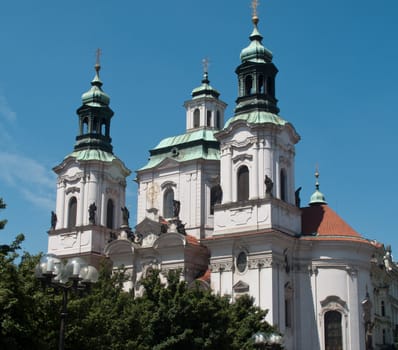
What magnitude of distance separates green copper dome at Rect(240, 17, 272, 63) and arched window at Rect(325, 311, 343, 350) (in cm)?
1778

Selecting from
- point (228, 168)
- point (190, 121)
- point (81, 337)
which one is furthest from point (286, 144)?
point (81, 337)

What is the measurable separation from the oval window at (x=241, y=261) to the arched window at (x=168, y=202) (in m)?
10.6

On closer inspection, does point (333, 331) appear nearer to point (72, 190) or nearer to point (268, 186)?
point (268, 186)

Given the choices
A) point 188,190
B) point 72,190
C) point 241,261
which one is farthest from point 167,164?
point 241,261

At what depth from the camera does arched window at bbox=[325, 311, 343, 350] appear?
149 feet

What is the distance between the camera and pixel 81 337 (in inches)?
962

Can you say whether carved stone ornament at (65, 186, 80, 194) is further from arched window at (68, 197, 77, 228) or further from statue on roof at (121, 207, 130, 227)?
statue on roof at (121, 207, 130, 227)

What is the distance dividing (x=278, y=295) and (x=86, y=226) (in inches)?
668

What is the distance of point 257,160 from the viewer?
46875 mm

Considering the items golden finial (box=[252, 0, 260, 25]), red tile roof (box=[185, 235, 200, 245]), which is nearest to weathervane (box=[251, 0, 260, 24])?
golden finial (box=[252, 0, 260, 25])

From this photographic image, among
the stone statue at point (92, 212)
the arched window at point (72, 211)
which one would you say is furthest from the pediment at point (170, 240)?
the arched window at point (72, 211)

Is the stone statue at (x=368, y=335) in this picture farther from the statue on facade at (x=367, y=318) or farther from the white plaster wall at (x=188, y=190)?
the white plaster wall at (x=188, y=190)

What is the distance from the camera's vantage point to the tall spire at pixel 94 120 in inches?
2249

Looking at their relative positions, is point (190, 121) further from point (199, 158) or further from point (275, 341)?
point (275, 341)
